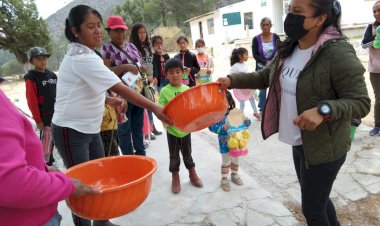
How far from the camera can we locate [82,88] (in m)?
2.15

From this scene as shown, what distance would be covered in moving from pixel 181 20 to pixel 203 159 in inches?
1662

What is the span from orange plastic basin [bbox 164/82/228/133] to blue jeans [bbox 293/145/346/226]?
606 millimetres

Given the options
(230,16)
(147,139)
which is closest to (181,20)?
(230,16)

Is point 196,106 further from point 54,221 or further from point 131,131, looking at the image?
point 131,131

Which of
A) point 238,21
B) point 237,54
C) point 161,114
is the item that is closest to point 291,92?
point 161,114

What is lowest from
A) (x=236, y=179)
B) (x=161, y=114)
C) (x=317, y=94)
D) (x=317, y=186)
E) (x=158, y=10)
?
(x=236, y=179)

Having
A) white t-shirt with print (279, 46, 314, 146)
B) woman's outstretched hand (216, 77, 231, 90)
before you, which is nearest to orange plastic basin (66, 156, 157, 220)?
woman's outstretched hand (216, 77, 231, 90)

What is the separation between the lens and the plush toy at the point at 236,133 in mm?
3268

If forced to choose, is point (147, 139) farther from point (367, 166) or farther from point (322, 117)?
point (322, 117)

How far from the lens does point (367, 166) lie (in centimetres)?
366

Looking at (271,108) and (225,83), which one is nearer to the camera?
(271,108)

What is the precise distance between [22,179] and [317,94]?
1.45 m

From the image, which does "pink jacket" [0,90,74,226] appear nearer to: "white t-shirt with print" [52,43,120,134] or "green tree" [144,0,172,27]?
"white t-shirt with print" [52,43,120,134]

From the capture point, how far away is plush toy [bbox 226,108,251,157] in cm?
327
